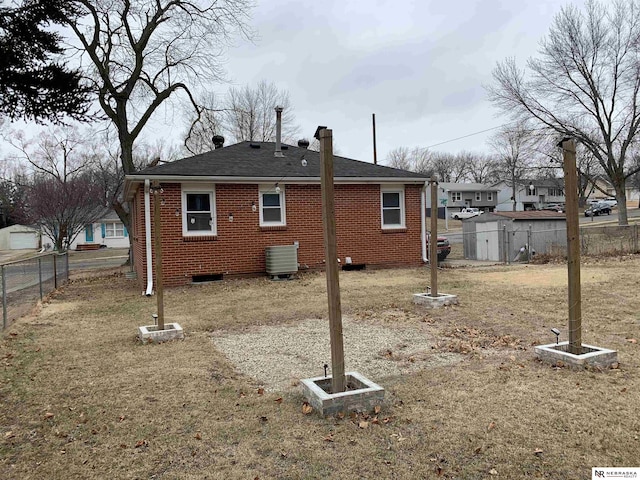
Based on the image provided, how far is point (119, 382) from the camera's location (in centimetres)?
518

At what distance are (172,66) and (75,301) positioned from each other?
626 inches

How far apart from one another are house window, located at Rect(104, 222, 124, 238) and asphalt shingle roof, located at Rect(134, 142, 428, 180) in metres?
33.1

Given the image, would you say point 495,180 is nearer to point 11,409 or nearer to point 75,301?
point 75,301

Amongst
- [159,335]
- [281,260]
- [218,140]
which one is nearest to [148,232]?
[281,260]

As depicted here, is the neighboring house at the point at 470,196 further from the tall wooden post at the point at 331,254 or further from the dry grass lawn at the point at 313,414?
the tall wooden post at the point at 331,254

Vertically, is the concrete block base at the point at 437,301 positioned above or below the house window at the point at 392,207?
below

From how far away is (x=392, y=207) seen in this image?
1584 cm

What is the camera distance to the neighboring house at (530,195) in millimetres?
72750

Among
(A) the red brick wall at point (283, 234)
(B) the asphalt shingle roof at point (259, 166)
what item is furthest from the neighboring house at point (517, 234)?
(B) the asphalt shingle roof at point (259, 166)

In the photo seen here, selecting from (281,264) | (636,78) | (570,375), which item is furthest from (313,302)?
(636,78)

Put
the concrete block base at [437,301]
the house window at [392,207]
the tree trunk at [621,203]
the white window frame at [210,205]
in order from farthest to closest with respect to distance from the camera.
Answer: the tree trunk at [621,203]
the house window at [392,207]
the white window frame at [210,205]
the concrete block base at [437,301]

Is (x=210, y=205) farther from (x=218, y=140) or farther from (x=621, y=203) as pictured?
(x=621, y=203)

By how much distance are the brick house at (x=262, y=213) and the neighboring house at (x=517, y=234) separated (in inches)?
170

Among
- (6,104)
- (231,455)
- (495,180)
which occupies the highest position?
(495,180)
